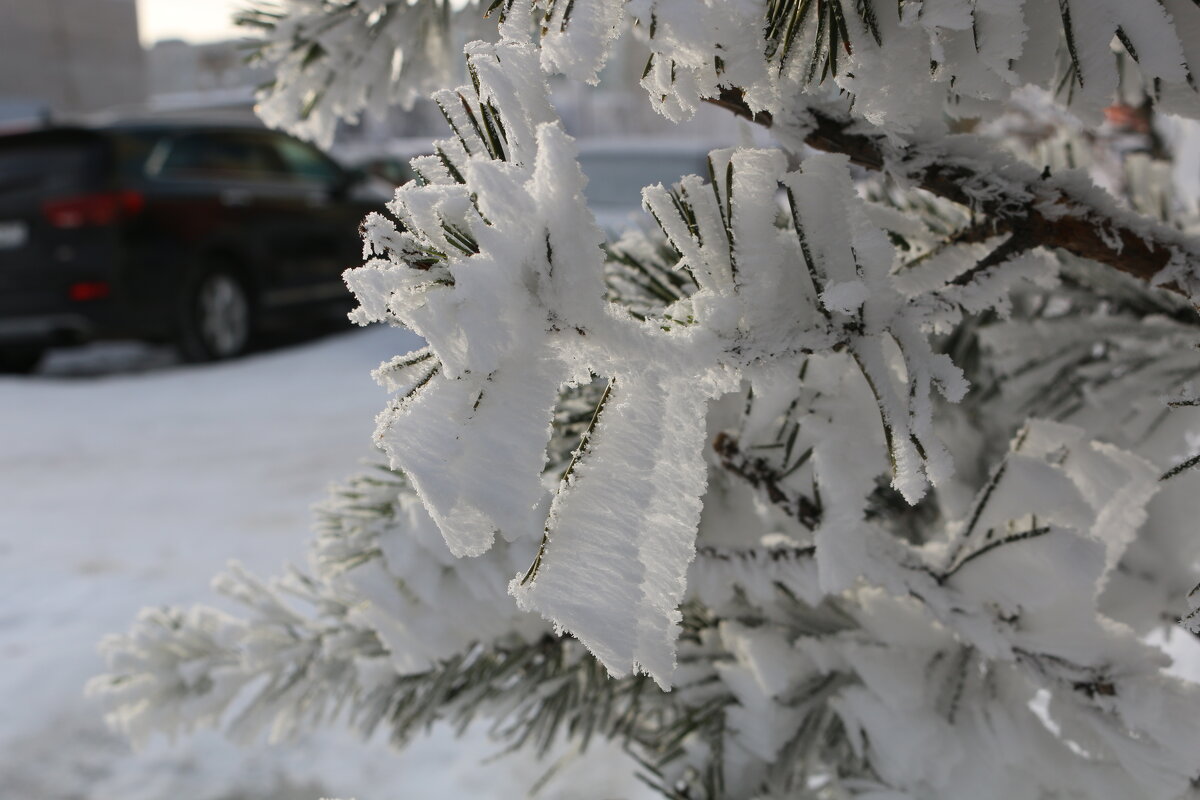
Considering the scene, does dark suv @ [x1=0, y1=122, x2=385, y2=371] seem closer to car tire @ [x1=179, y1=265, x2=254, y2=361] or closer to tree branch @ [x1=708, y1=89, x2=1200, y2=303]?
car tire @ [x1=179, y1=265, x2=254, y2=361]

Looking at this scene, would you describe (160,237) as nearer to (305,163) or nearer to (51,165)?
(51,165)

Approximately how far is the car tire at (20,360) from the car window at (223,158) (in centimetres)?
176

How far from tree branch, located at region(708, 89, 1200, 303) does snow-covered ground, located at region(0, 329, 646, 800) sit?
623 millimetres

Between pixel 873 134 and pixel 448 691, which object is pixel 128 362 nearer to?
pixel 448 691

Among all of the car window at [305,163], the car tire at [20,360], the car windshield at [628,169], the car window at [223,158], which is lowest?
the car tire at [20,360]

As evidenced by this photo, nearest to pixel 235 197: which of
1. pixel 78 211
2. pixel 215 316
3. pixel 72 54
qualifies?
pixel 215 316

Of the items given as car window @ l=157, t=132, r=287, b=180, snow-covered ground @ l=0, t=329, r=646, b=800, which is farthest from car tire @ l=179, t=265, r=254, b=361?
car window @ l=157, t=132, r=287, b=180

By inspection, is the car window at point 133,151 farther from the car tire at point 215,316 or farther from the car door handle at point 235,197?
the car tire at point 215,316

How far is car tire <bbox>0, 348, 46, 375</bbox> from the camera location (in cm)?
607

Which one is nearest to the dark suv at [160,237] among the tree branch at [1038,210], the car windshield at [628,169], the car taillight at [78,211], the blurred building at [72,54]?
the car taillight at [78,211]

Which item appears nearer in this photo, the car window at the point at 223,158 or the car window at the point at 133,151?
the car window at the point at 133,151

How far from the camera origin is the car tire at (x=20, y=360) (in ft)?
19.9

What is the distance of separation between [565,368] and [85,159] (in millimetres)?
5667

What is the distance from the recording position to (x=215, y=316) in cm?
597
